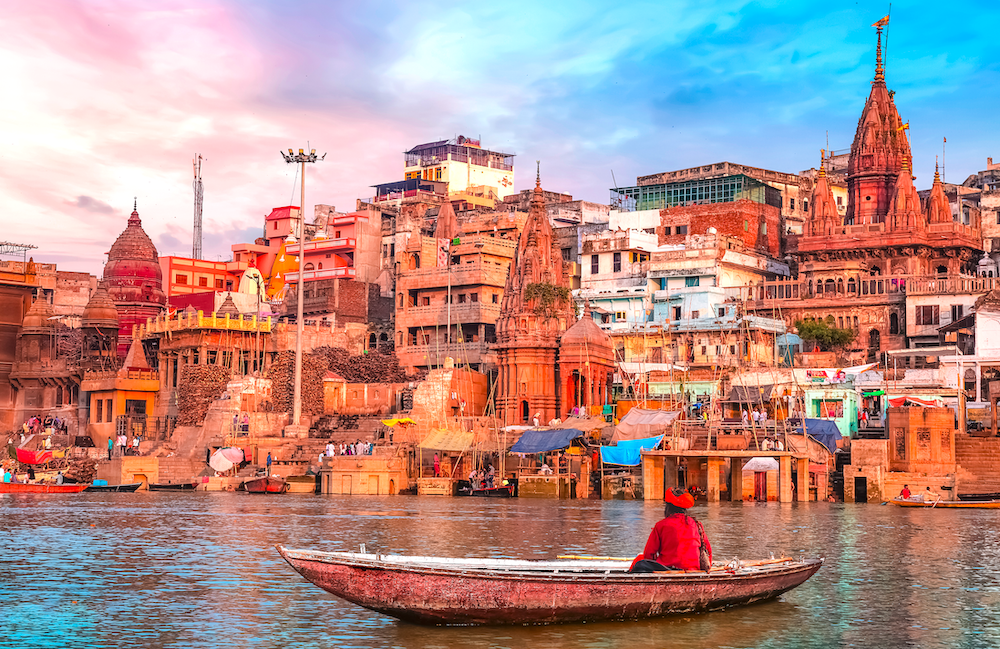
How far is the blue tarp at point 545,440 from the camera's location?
55.5 m

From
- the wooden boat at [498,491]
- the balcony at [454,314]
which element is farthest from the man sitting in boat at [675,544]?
the balcony at [454,314]

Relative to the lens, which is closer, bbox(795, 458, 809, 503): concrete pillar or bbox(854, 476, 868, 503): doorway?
bbox(795, 458, 809, 503): concrete pillar

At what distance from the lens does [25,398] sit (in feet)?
248

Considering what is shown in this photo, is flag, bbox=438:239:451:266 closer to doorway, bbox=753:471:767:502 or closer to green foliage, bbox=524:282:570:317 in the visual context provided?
green foliage, bbox=524:282:570:317

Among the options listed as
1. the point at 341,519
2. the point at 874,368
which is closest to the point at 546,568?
the point at 341,519

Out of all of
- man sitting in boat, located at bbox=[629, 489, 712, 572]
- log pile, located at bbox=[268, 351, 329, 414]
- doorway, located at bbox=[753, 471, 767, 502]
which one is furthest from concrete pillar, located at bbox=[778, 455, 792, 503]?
man sitting in boat, located at bbox=[629, 489, 712, 572]

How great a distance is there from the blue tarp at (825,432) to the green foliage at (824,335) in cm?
1218

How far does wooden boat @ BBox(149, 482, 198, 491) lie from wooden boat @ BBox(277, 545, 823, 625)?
41.1 m

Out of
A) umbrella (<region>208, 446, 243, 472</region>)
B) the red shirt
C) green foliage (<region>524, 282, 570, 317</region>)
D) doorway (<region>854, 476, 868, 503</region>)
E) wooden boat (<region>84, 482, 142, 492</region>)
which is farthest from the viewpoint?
green foliage (<region>524, 282, 570, 317</region>)

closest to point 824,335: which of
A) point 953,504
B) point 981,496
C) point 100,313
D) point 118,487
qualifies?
point 981,496

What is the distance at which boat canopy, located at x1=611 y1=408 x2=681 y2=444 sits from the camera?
53.3 meters

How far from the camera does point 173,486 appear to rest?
61.2 metres

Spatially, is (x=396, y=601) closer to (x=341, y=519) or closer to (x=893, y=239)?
(x=341, y=519)

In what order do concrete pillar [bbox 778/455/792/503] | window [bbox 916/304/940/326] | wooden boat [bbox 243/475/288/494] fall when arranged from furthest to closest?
window [bbox 916/304/940/326], wooden boat [bbox 243/475/288/494], concrete pillar [bbox 778/455/792/503]
